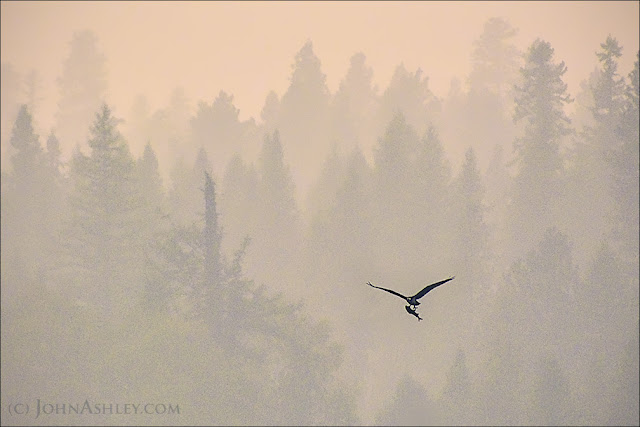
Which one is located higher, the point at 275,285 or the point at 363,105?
the point at 363,105

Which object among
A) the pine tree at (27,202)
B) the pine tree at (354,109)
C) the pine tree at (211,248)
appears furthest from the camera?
the pine tree at (354,109)

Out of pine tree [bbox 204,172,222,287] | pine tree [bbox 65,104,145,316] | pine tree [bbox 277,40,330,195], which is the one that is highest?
pine tree [bbox 277,40,330,195]

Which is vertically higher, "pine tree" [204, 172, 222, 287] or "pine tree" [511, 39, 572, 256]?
"pine tree" [511, 39, 572, 256]

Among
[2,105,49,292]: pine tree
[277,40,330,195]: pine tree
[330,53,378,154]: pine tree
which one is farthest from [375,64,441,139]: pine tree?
[2,105,49,292]: pine tree

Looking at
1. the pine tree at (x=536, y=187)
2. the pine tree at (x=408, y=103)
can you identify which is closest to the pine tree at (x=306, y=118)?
the pine tree at (x=408, y=103)

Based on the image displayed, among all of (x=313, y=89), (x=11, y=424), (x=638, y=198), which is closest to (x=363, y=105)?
(x=313, y=89)

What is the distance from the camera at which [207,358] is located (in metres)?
50.4

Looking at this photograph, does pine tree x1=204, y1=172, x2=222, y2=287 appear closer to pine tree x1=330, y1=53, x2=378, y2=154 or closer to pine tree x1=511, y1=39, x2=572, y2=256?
pine tree x1=511, y1=39, x2=572, y2=256

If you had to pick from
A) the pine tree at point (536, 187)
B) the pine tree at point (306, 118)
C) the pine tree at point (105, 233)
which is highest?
the pine tree at point (306, 118)

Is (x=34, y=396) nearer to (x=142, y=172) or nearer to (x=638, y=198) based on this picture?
(x=142, y=172)

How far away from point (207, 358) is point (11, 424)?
30.7 feet

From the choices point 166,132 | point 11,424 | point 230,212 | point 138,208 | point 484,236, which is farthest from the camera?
point 166,132

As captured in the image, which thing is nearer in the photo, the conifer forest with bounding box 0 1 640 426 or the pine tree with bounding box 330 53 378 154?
the conifer forest with bounding box 0 1 640 426

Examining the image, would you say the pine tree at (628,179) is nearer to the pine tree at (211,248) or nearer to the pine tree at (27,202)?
the pine tree at (211,248)
